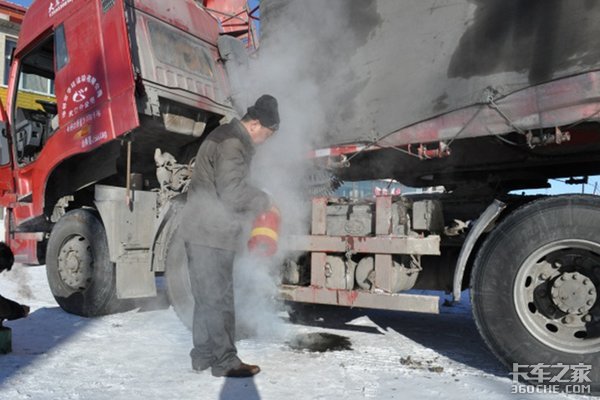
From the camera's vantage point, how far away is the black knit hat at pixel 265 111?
3.05 metres

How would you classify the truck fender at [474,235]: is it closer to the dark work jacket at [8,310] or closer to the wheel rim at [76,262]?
the dark work jacket at [8,310]

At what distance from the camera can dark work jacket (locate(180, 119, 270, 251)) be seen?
294 centimetres

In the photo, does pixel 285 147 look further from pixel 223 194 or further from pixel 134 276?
pixel 134 276

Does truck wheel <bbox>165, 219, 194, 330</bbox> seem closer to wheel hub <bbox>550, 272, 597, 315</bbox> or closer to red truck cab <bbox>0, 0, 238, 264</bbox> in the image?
red truck cab <bbox>0, 0, 238, 264</bbox>

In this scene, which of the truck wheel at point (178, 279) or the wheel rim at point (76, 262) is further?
the wheel rim at point (76, 262)

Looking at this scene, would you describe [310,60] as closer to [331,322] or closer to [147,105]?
[147,105]

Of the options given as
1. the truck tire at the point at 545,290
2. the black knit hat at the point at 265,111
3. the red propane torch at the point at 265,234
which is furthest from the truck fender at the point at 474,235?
the black knit hat at the point at 265,111

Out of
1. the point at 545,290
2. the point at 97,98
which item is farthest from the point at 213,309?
the point at 97,98

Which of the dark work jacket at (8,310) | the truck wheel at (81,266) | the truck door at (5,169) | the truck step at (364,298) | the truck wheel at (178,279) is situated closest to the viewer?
the truck step at (364,298)

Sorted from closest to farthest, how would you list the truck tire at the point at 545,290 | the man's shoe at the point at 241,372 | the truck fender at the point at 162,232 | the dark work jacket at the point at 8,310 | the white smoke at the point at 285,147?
the truck tire at the point at 545,290
the man's shoe at the point at 241,372
the dark work jacket at the point at 8,310
the white smoke at the point at 285,147
the truck fender at the point at 162,232

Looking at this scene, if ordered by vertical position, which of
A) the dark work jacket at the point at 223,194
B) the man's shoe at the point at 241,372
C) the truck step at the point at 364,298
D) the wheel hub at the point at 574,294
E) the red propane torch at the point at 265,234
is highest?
the dark work jacket at the point at 223,194

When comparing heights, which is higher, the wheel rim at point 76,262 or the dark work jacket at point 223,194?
the dark work jacket at point 223,194

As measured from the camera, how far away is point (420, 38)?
325cm

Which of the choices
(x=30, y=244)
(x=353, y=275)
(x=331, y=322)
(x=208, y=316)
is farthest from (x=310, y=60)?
(x=30, y=244)
